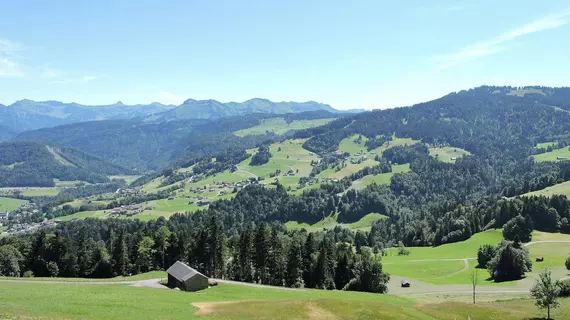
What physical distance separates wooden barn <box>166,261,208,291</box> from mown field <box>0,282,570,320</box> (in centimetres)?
715

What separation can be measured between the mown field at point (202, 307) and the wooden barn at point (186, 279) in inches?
281

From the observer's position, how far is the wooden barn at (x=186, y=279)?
88.4 meters

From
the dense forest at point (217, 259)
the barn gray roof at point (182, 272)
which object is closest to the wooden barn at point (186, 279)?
the barn gray roof at point (182, 272)

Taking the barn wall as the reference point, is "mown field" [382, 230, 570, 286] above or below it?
below

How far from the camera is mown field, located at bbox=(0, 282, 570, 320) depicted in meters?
53.7

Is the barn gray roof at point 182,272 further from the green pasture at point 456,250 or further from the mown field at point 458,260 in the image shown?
the green pasture at point 456,250

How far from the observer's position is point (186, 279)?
88.1 meters

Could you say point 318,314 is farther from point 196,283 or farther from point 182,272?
point 182,272

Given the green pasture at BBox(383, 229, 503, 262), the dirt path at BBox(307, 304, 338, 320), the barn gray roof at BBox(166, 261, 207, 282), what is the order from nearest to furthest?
the dirt path at BBox(307, 304, 338, 320)
the barn gray roof at BBox(166, 261, 207, 282)
the green pasture at BBox(383, 229, 503, 262)

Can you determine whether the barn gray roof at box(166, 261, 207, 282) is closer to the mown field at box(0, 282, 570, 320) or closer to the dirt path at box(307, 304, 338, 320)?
the mown field at box(0, 282, 570, 320)

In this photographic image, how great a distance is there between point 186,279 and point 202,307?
2478 cm

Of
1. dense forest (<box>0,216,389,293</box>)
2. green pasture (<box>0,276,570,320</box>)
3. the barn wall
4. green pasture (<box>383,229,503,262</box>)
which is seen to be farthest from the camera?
green pasture (<box>383,229,503,262</box>)

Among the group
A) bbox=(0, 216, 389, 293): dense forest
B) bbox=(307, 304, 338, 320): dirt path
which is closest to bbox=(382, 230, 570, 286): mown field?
bbox=(0, 216, 389, 293): dense forest

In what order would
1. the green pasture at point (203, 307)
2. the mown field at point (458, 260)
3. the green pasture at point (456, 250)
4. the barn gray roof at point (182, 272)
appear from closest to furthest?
1. the green pasture at point (203, 307)
2. the barn gray roof at point (182, 272)
3. the mown field at point (458, 260)
4. the green pasture at point (456, 250)
